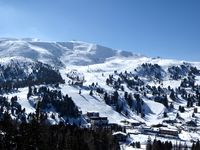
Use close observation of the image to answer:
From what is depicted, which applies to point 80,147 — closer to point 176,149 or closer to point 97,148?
point 97,148

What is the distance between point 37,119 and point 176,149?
5717 inches

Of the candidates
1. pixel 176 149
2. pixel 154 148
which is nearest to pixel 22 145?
pixel 154 148

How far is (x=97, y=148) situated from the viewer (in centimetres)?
13075

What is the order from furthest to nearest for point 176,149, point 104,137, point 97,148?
point 176,149
point 104,137
point 97,148

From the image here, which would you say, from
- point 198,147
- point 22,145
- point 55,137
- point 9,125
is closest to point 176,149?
point 198,147

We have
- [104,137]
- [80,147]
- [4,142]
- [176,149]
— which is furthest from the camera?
[176,149]

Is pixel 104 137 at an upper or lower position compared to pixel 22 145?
lower

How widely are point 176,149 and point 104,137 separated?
53162mm

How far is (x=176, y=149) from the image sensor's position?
7096 inches

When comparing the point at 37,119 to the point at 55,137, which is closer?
the point at 37,119

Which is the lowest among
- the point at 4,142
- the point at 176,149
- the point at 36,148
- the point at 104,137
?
the point at 176,149

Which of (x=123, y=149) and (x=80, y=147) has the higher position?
(x=80, y=147)

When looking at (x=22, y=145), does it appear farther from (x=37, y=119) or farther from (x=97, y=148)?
(x=97, y=148)

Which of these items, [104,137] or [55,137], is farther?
[104,137]
